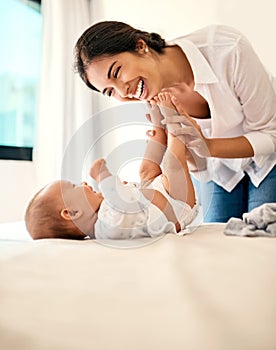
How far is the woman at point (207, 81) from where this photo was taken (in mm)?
1303

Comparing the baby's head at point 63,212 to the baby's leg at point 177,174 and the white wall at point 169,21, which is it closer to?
the baby's leg at point 177,174

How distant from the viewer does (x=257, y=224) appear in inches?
41.7

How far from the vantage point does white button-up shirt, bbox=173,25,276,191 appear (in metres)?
1.34

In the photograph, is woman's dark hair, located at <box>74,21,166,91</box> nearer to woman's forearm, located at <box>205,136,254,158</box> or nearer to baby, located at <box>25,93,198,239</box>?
baby, located at <box>25,93,198,239</box>

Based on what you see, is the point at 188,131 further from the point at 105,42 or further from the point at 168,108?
the point at 105,42

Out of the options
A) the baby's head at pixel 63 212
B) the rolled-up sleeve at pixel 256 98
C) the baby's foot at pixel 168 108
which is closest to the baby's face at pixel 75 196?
the baby's head at pixel 63 212

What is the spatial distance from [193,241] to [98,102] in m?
2.57

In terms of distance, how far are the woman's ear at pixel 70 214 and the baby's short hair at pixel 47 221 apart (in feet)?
0.04

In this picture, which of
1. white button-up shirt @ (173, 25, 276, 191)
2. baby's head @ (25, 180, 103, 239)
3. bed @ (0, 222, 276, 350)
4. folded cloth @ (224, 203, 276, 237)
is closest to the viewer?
bed @ (0, 222, 276, 350)

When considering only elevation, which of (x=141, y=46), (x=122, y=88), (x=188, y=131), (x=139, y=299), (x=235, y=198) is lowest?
(x=235, y=198)

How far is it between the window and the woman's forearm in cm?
189

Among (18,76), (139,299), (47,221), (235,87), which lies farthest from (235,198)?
(18,76)

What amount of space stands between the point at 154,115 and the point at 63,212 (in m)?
0.45

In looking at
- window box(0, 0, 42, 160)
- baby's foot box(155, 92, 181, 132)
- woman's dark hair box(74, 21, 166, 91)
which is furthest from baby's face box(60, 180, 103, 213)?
window box(0, 0, 42, 160)
